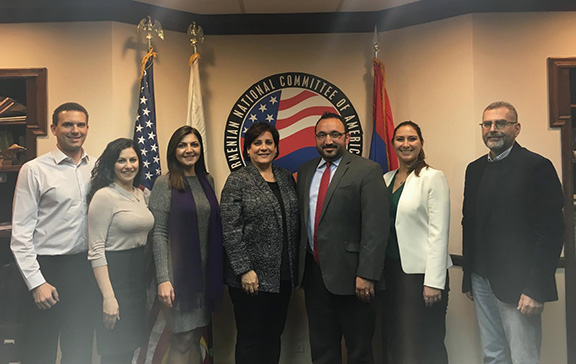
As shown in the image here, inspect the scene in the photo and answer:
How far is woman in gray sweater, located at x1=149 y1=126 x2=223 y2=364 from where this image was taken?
6.58 feet

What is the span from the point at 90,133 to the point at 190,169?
68cm

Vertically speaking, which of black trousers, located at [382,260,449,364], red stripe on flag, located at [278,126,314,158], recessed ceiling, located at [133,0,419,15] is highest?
recessed ceiling, located at [133,0,419,15]

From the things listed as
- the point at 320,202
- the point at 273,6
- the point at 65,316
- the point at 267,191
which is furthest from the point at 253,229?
the point at 273,6

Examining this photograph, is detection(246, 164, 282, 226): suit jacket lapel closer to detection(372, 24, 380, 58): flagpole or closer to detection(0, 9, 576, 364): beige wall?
detection(0, 9, 576, 364): beige wall

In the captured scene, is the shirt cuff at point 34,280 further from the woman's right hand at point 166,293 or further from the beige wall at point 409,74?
the beige wall at point 409,74

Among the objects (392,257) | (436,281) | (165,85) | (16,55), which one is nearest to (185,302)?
(392,257)

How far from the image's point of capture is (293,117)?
286cm

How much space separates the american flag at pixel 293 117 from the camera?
2834mm

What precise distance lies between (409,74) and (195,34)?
1.50m

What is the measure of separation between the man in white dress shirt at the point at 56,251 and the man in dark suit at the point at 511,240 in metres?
2.05

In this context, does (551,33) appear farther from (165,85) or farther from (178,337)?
(178,337)

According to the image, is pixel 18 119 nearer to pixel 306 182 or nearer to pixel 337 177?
pixel 306 182

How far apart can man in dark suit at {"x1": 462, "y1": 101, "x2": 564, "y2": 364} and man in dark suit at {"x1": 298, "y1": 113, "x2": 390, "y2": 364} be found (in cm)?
54

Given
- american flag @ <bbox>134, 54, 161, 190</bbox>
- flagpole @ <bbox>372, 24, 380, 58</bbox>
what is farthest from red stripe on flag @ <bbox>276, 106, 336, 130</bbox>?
american flag @ <bbox>134, 54, 161, 190</bbox>
